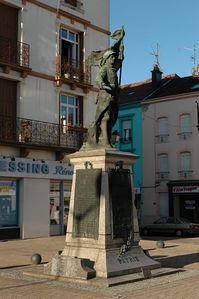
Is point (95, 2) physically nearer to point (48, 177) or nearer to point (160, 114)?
point (48, 177)

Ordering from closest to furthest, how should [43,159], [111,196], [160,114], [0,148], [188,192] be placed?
[111,196] < [0,148] < [43,159] < [188,192] < [160,114]

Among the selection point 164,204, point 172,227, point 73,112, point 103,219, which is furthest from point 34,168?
point 164,204

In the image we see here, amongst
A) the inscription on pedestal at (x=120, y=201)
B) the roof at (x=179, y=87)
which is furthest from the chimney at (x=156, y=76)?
the inscription on pedestal at (x=120, y=201)

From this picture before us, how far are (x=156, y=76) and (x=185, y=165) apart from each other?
9.14 m

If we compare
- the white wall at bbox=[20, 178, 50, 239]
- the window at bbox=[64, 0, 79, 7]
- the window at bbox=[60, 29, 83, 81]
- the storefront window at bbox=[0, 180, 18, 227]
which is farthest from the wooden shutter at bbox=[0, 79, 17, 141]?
the window at bbox=[64, 0, 79, 7]

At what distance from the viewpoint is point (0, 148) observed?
2250cm

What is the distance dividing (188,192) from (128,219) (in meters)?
25.9

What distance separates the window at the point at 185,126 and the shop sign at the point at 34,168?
14828mm

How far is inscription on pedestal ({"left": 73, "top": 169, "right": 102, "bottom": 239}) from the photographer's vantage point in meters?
11.3

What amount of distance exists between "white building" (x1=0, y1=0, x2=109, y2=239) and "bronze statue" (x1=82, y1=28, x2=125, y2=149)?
35.2ft

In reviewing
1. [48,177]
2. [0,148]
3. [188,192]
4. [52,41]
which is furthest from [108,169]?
[188,192]

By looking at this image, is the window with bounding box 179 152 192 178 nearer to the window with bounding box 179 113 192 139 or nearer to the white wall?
the window with bounding box 179 113 192 139

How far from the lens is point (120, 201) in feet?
37.7

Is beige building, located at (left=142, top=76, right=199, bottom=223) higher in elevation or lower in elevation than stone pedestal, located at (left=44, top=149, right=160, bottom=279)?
higher
